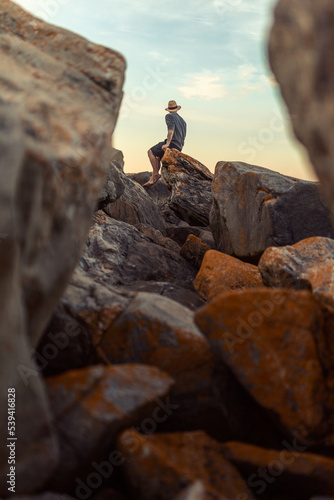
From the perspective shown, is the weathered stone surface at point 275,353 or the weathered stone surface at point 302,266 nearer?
the weathered stone surface at point 275,353

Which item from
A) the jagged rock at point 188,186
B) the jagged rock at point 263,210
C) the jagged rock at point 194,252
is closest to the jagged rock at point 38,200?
the jagged rock at point 263,210

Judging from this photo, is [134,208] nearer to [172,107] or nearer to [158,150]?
[158,150]

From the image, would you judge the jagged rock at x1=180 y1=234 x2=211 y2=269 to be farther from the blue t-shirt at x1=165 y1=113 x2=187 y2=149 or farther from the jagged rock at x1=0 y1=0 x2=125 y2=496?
the blue t-shirt at x1=165 y1=113 x2=187 y2=149

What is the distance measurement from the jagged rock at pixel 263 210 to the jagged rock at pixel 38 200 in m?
3.73

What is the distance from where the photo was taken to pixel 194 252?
7574 millimetres

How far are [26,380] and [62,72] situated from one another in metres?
2.19

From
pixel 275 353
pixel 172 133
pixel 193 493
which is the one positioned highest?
pixel 172 133

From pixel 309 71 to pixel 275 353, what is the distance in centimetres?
180

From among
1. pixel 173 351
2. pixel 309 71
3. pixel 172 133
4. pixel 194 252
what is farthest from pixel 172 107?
pixel 309 71

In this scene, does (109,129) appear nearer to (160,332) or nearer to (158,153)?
(160,332)

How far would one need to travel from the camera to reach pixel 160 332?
3.45 m

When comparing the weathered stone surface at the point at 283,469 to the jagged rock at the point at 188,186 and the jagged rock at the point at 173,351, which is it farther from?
the jagged rock at the point at 188,186

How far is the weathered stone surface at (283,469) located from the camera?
2.82m

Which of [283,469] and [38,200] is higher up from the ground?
[38,200]
